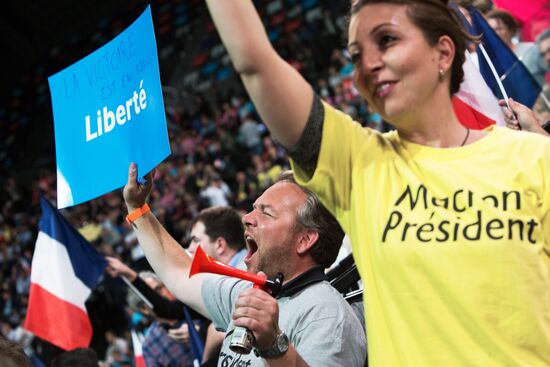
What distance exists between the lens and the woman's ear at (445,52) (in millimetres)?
1463

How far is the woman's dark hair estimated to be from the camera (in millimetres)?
1434

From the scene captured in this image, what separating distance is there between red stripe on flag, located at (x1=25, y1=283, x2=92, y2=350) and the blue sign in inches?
68.9

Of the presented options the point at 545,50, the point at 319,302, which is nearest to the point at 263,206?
the point at 319,302

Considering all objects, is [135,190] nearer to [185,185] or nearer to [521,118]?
[521,118]

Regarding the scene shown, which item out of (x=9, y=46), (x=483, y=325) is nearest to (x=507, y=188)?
(x=483, y=325)

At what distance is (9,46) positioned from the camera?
22.7 metres

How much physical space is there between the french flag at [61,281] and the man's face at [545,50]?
2509mm

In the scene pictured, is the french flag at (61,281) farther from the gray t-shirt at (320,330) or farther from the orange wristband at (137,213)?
the gray t-shirt at (320,330)

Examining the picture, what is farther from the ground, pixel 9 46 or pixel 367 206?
pixel 9 46

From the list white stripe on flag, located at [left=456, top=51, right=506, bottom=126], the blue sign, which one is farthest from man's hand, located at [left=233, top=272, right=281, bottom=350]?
white stripe on flag, located at [left=456, top=51, right=506, bottom=126]

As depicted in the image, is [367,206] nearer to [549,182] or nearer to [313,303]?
[549,182]

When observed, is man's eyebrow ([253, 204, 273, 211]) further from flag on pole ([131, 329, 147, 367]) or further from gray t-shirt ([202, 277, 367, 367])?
flag on pole ([131, 329, 147, 367])

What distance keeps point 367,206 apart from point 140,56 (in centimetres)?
142

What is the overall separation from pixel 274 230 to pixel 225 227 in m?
1.53
